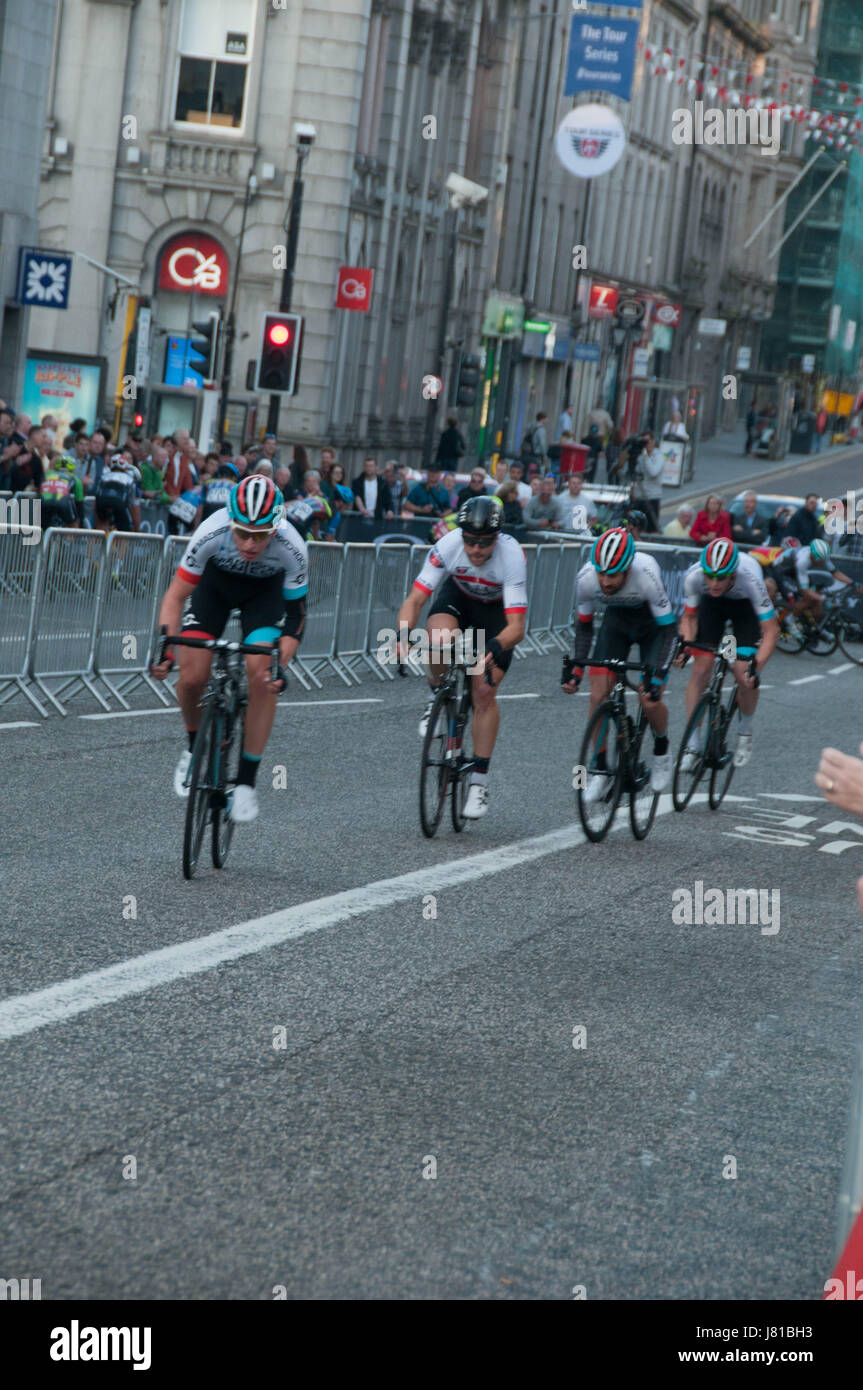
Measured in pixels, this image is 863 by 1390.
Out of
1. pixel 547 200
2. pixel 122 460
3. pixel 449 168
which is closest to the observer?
pixel 122 460

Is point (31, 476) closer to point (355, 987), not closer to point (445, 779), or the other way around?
point (445, 779)

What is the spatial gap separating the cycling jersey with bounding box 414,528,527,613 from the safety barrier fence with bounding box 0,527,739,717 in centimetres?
404

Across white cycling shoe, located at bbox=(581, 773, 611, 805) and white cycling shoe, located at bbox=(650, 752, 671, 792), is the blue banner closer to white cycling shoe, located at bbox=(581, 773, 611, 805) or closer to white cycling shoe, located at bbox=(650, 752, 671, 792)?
white cycling shoe, located at bbox=(650, 752, 671, 792)

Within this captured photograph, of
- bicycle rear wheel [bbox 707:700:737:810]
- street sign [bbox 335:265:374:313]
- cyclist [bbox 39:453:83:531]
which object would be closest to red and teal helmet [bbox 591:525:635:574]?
bicycle rear wheel [bbox 707:700:737:810]

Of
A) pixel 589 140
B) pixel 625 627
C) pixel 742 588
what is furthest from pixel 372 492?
pixel 625 627

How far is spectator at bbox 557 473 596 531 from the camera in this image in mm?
29922

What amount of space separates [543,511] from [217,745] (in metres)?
21.1

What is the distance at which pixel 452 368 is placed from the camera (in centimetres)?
4819

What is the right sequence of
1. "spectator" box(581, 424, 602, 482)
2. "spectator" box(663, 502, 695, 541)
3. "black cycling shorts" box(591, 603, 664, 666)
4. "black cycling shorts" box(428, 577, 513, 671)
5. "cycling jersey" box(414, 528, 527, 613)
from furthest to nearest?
"spectator" box(581, 424, 602, 482), "spectator" box(663, 502, 695, 541), "black cycling shorts" box(591, 603, 664, 666), "black cycling shorts" box(428, 577, 513, 671), "cycling jersey" box(414, 528, 527, 613)

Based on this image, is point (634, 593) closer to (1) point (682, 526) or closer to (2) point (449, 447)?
(1) point (682, 526)

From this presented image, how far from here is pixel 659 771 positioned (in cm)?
1227

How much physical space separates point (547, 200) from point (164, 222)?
21410 millimetres

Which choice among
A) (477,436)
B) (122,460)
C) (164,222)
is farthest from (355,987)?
(477,436)

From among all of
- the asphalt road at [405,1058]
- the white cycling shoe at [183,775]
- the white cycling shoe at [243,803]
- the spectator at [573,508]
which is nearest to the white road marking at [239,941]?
the asphalt road at [405,1058]
